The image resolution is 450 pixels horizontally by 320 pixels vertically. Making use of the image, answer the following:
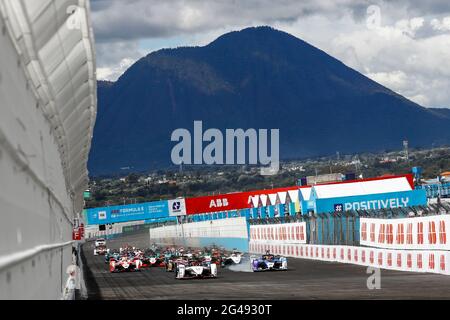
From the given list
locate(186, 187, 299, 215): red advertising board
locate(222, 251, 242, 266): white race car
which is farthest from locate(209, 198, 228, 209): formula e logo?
locate(222, 251, 242, 266): white race car

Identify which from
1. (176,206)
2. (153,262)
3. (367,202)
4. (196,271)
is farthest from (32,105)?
(176,206)

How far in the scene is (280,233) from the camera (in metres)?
59.5

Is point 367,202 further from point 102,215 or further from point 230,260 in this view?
point 102,215

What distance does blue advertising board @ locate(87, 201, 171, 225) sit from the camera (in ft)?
351

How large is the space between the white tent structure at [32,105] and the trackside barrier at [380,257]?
53.7 ft

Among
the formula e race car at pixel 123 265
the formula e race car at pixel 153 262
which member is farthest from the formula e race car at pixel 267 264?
the formula e race car at pixel 153 262

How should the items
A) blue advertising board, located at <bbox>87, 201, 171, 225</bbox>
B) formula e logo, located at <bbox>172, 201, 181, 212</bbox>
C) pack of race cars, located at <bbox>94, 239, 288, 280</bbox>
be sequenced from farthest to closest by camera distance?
blue advertising board, located at <bbox>87, 201, 171, 225</bbox> → formula e logo, located at <bbox>172, 201, 181, 212</bbox> → pack of race cars, located at <bbox>94, 239, 288, 280</bbox>

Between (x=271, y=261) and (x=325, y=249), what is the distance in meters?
8.61

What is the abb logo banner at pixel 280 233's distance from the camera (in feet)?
177

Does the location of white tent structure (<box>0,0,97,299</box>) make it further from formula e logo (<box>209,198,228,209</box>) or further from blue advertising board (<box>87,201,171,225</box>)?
formula e logo (<box>209,198,228,209</box>)

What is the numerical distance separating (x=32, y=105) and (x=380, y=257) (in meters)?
26.8

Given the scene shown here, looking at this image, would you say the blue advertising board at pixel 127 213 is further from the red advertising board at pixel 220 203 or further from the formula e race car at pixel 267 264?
the formula e race car at pixel 267 264

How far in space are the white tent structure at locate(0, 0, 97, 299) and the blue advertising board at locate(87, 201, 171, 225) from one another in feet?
306
